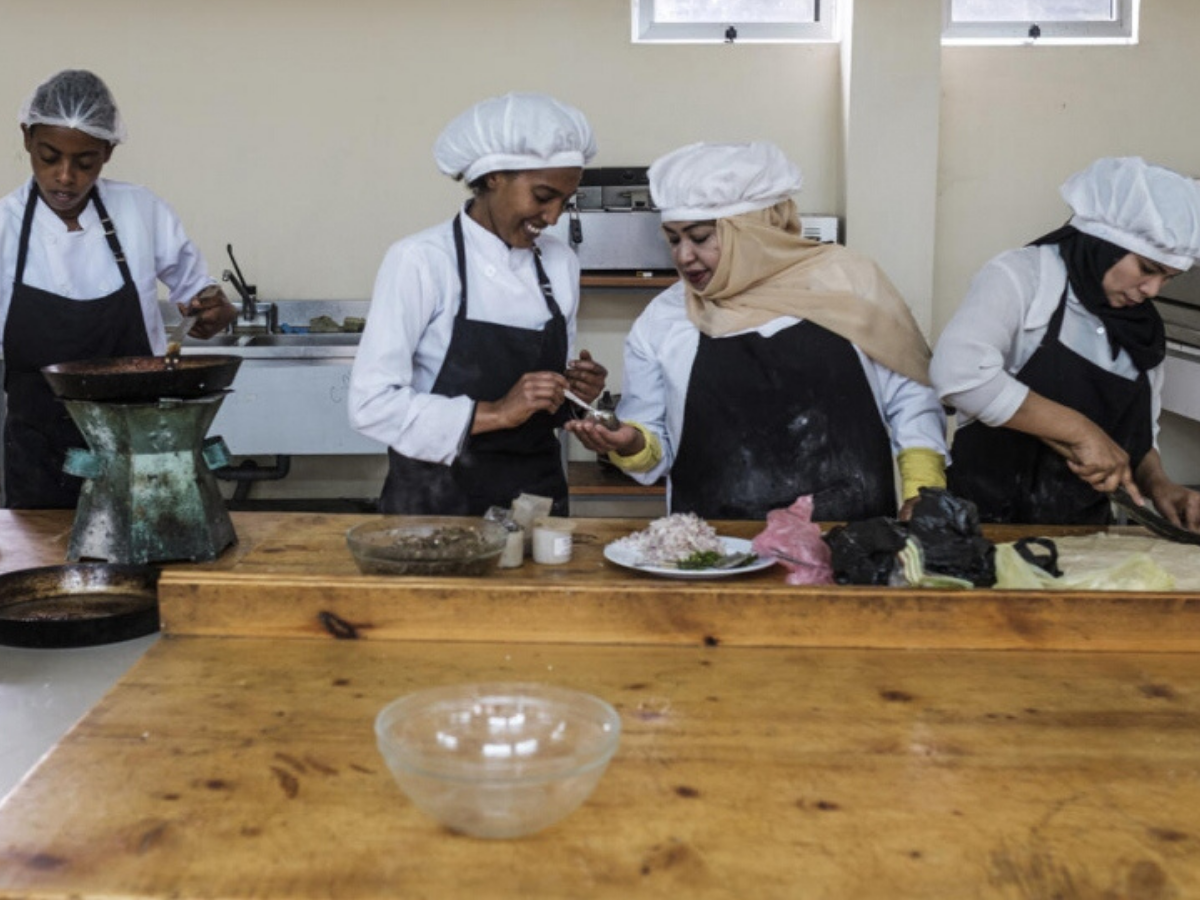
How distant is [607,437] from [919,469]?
710 millimetres

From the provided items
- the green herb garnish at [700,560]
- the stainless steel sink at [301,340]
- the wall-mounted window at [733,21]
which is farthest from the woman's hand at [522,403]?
the wall-mounted window at [733,21]

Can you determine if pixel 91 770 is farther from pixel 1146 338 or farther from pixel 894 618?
pixel 1146 338

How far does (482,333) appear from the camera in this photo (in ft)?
10.6

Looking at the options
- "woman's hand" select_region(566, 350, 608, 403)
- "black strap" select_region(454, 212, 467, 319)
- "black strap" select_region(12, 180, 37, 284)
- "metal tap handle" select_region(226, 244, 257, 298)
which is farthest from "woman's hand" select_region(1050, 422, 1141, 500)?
"metal tap handle" select_region(226, 244, 257, 298)

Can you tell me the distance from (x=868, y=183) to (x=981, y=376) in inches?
111

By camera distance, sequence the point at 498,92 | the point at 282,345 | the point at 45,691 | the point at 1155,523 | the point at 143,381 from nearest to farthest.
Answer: the point at 45,691 → the point at 143,381 → the point at 1155,523 → the point at 282,345 → the point at 498,92

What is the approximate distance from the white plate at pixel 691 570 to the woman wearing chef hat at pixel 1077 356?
74 cm

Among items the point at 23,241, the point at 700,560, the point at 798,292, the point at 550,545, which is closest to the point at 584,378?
the point at 798,292

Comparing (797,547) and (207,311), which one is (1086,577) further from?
(207,311)

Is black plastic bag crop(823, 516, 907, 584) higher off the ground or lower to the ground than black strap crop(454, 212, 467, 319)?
lower

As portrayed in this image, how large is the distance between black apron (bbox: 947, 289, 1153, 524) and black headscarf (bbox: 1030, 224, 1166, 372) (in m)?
0.05

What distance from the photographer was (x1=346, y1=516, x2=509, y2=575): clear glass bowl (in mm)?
2299

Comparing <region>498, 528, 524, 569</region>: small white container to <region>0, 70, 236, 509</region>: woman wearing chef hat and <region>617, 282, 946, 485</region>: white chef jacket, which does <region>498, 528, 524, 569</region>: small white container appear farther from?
<region>0, 70, 236, 509</region>: woman wearing chef hat

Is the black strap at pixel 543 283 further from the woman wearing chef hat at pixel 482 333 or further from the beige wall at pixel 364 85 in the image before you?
the beige wall at pixel 364 85
